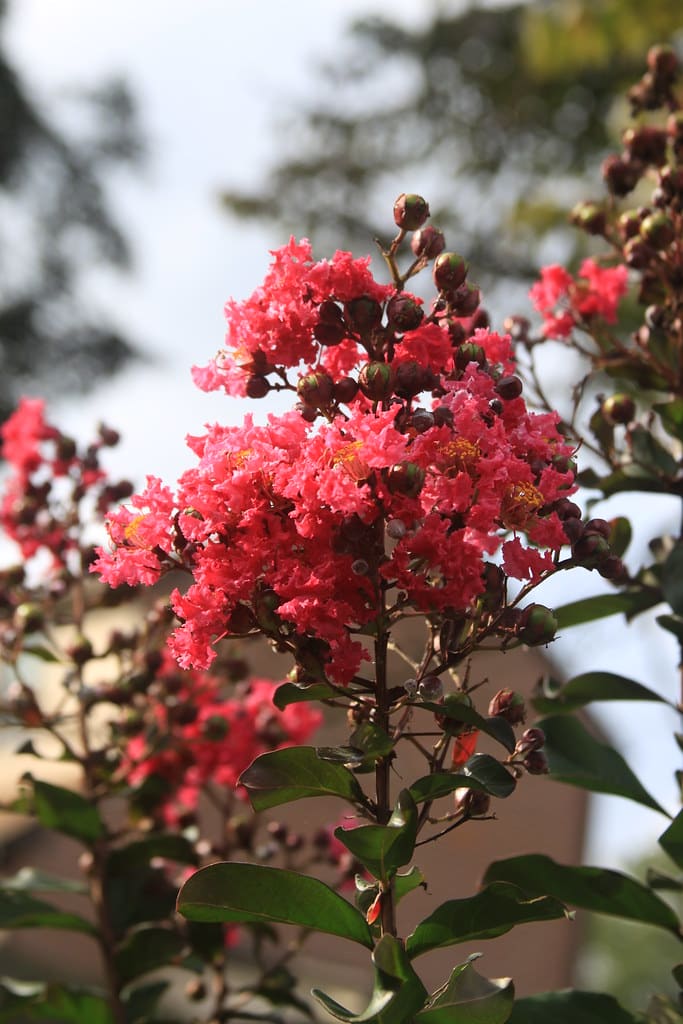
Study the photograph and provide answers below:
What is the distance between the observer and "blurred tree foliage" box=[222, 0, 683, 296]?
9.65 metres

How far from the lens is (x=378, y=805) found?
1021 mm

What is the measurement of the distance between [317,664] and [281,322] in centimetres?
36

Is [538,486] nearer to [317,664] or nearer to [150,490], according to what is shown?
[317,664]

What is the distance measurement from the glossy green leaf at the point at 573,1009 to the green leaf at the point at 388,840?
0.38 meters

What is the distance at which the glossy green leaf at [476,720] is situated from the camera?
99cm

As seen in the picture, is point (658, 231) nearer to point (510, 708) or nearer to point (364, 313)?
point (364, 313)

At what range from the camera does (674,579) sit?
4.73 ft

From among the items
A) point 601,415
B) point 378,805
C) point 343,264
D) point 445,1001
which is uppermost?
point 601,415

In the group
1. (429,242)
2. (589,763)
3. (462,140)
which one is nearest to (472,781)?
(589,763)

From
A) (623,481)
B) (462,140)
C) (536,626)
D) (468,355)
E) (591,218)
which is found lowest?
(536,626)

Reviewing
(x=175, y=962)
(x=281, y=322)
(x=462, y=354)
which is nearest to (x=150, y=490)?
(x=281, y=322)

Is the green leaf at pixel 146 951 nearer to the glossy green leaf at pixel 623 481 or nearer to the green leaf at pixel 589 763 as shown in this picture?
the green leaf at pixel 589 763

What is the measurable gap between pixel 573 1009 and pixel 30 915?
82 cm

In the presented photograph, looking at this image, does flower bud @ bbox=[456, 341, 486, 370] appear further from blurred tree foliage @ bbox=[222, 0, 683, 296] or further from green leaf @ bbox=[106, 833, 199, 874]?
blurred tree foliage @ bbox=[222, 0, 683, 296]
